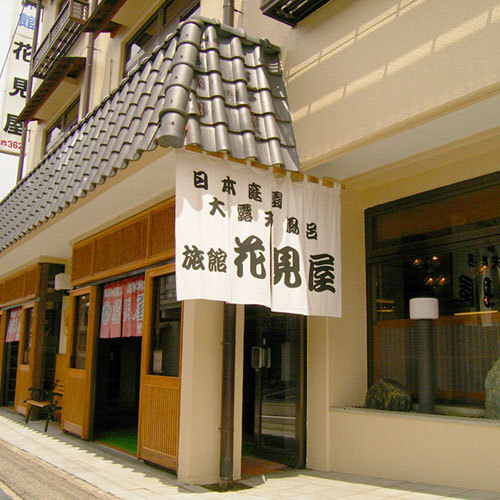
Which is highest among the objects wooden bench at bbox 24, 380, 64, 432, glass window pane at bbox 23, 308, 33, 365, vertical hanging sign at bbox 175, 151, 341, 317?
vertical hanging sign at bbox 175, 151, 341, 317

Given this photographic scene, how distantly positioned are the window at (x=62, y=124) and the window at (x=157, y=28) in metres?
3.68

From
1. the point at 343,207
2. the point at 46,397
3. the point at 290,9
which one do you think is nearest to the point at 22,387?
the point at 46,397

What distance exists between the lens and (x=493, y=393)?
600 centimetres

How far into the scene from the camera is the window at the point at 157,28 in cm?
986

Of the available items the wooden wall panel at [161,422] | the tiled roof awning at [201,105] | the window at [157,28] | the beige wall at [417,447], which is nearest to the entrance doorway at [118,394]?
the wooden wall panel at [161,422]

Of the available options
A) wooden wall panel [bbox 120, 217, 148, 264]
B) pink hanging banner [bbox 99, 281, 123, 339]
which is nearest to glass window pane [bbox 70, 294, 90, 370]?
pink hanging banner [bbox 99, 281, 123, 339]

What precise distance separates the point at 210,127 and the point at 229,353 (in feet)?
9.04

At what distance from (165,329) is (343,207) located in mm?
3190

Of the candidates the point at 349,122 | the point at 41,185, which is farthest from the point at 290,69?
the point at 41,185

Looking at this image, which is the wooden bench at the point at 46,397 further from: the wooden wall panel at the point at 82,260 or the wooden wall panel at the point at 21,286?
the wooden wall panel at the point at 82,260

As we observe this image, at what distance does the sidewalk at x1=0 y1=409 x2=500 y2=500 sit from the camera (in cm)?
586

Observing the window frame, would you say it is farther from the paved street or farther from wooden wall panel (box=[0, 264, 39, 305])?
the paved street

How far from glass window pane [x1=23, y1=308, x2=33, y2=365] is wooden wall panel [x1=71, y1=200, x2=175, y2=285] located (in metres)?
3.79

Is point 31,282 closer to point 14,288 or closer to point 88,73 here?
point 14,288
